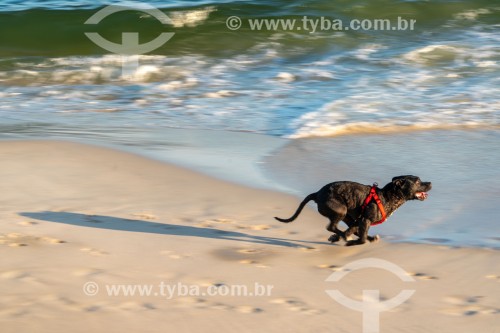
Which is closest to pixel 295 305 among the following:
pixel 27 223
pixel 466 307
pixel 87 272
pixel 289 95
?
pixel 466 307

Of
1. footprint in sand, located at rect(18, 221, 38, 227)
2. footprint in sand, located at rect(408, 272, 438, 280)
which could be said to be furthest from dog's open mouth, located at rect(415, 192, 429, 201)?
footprint in sand, located at rect(18, 221, 38, 227)

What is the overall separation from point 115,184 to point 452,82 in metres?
5.92

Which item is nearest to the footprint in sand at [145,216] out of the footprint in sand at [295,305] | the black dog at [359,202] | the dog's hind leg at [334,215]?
the black dog at [359,202]

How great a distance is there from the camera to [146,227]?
601 cm

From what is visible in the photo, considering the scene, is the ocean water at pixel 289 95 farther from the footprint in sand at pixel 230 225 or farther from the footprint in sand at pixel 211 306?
the footprint in sand at pixel 211 306

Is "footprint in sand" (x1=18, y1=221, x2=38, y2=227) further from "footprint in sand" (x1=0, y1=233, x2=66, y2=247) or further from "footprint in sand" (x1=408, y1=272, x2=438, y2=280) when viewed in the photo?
"footprint in sand" (x1=408, y1=272, x2=438, y2=280)

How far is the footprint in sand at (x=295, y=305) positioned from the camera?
4711 mm

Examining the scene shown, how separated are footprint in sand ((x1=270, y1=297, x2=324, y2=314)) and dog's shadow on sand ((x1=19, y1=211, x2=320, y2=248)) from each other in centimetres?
93

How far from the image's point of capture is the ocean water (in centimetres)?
754

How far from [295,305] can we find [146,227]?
1.56 meters

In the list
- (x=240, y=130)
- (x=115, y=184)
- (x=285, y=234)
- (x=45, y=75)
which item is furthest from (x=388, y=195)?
(x=45, y=75)

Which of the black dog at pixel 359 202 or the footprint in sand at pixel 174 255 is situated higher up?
the black dog at pixel 359 202

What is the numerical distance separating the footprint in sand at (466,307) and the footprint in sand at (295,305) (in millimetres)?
683

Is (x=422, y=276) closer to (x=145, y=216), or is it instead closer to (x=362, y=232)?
(x=362, y=232)
